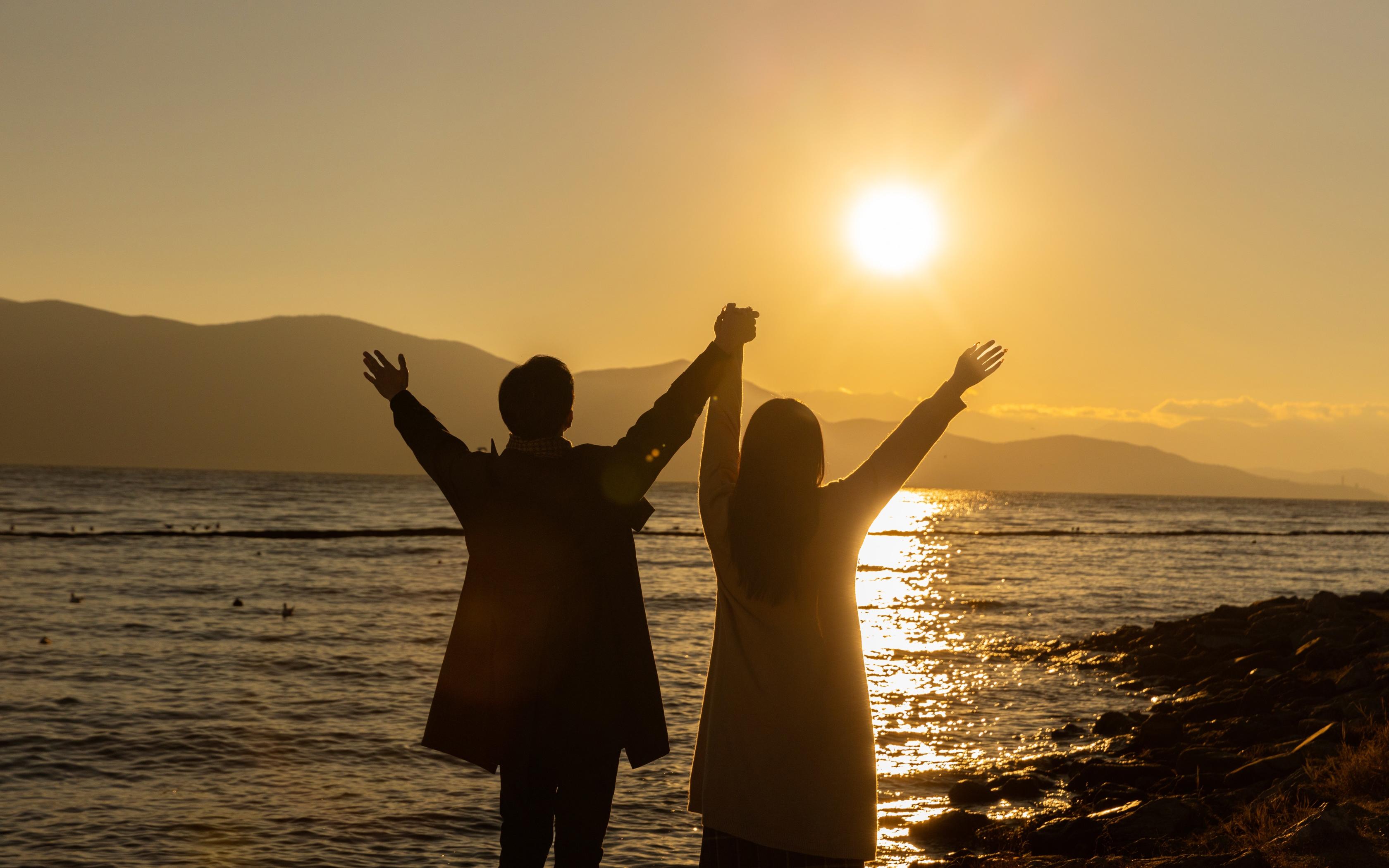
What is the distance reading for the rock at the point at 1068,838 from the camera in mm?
8070

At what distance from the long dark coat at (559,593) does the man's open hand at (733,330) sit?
4 centimetres

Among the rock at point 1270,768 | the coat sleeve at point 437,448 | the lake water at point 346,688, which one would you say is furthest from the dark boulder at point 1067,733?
the coat sleeve at point 437,448

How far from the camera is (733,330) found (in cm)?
370

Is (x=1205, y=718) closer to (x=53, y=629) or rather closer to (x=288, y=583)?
(x=53, y=629)

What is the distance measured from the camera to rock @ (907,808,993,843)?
9.17 metres

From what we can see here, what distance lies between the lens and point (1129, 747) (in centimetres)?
1225

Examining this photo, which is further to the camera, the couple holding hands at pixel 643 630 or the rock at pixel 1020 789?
the rock at pixel 1020 789

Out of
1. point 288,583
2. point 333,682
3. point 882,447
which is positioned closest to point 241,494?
point 288,583

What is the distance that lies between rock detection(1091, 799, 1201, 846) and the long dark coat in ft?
18.7

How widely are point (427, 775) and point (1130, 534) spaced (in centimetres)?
7672

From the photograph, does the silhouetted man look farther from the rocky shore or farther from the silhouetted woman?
the rocky shore

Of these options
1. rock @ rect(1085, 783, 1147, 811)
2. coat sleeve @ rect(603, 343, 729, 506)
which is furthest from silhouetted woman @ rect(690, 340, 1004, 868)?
rock @ rect(1085, 783, 1147, 811)

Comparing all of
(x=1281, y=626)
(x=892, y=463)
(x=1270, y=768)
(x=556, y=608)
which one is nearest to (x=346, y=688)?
(x=1270, y=768)

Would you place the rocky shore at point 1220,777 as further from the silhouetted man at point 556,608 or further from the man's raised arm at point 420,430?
the man's raised arm at point 420,430
